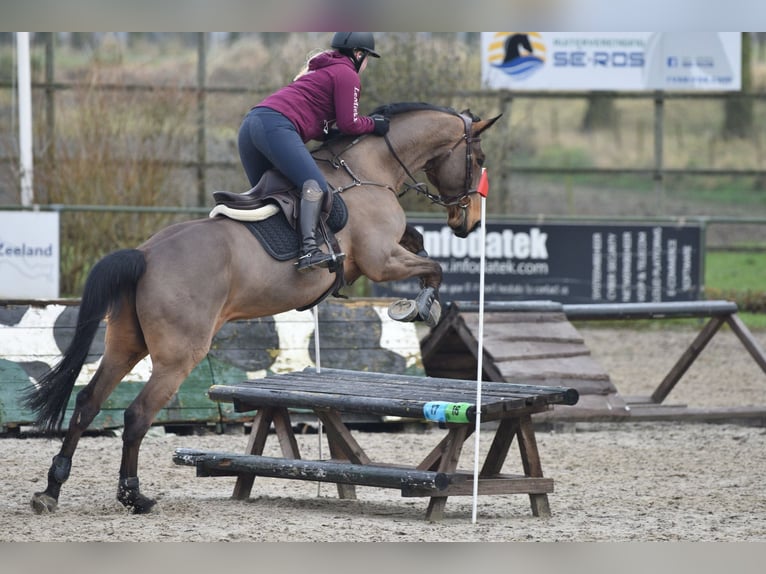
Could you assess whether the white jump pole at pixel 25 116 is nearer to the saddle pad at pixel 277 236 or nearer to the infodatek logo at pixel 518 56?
the infodatek logo at pixel 518 56

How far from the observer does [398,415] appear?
5.87 meters

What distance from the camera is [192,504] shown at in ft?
20.3

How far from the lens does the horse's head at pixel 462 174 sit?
667cm

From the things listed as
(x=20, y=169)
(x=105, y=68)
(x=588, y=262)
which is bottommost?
(x=588, y=262)

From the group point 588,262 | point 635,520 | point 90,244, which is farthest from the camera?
point 90,244

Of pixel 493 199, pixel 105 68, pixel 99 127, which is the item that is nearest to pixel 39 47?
pixel 105 68

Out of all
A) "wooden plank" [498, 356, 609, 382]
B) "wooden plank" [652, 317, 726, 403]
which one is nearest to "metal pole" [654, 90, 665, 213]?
"wooden plank" [652, 317, 726, 403]

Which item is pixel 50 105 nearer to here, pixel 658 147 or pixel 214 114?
pixel 214 114

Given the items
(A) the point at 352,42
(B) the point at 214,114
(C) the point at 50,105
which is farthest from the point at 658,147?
(A) the point at 352,42

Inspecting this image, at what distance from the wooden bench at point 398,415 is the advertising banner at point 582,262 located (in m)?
6.65

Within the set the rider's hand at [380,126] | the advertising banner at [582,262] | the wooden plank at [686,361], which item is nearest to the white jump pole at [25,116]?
the advertising banner at [582,262]

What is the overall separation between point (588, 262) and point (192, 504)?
7.79 m
